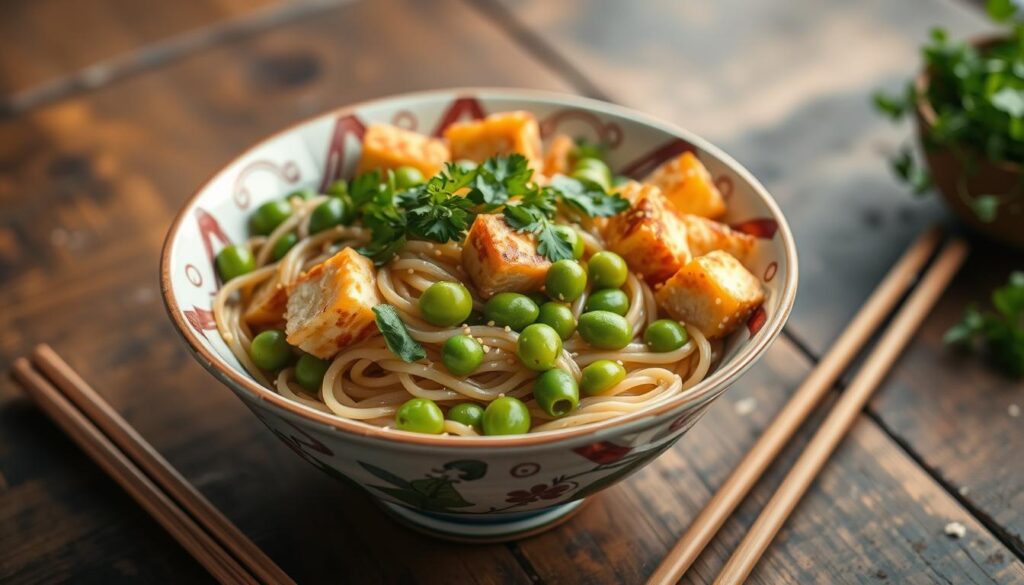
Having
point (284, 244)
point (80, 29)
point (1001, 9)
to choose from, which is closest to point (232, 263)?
point (284, 244)

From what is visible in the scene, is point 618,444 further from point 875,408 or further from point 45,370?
point 45,370

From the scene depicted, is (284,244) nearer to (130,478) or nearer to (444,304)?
(444,304)

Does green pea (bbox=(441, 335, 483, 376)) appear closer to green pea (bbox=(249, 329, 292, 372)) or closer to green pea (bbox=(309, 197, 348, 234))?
green pea (bbox=(249, 329, 292, 372))

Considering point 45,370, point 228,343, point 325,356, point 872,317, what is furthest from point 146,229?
point 872,317

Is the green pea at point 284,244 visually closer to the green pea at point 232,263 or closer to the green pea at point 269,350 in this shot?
the green pea at point 232,263

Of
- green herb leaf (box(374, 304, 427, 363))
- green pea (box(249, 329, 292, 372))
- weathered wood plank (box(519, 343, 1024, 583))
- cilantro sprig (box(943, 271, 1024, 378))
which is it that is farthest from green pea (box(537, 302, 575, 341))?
cilantro sprig (box(943, 271, 1024, 378))

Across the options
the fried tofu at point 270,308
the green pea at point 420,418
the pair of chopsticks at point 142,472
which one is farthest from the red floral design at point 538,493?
the fried tofu at point 270,308
